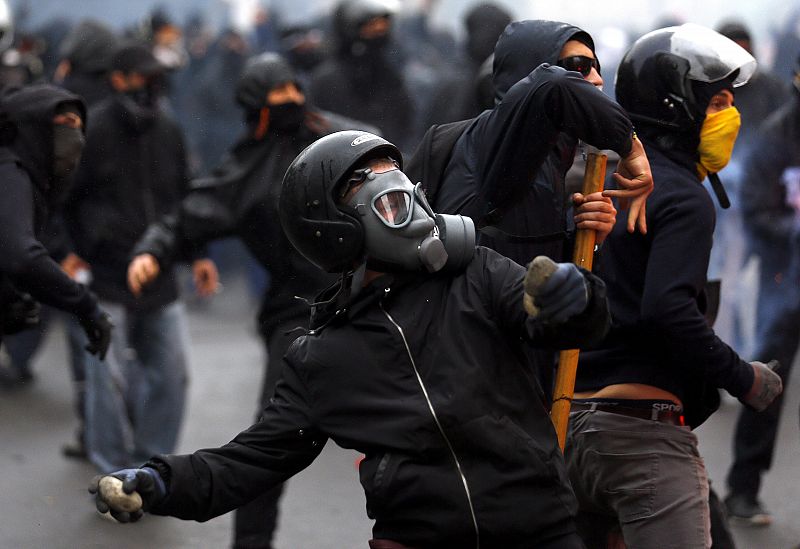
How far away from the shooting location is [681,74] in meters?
3.97

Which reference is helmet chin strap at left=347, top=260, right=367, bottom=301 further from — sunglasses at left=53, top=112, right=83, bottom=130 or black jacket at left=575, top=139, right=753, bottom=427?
sunglasses at left=53, top=112, right=83, bottom=130

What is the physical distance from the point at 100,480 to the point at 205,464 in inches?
10.5

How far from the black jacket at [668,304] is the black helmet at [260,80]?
7.27 ft

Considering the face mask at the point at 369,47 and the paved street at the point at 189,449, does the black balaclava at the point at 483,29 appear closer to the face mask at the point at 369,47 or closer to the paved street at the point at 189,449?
the face mask at the point at 369,47

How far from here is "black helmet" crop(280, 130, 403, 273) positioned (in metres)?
3.18

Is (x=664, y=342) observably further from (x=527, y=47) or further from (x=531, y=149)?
(x=527, y=47)

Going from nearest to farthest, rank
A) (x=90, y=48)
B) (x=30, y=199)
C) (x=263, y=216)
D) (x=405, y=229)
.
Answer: (x=405, y=229)
(x=30, y=199)
(x=263, y=216)
(x=90, y=48)

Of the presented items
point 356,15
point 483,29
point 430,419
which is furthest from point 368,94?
point 430,419

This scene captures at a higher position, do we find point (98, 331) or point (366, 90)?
point (98, 331)

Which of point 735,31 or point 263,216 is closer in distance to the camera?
point 263,216

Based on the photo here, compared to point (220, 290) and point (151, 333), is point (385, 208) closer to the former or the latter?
point (151, 333)

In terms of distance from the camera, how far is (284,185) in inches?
133

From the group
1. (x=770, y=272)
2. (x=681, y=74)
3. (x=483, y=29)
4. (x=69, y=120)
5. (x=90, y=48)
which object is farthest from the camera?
(x=483, y=29)

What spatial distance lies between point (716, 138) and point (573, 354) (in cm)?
89
